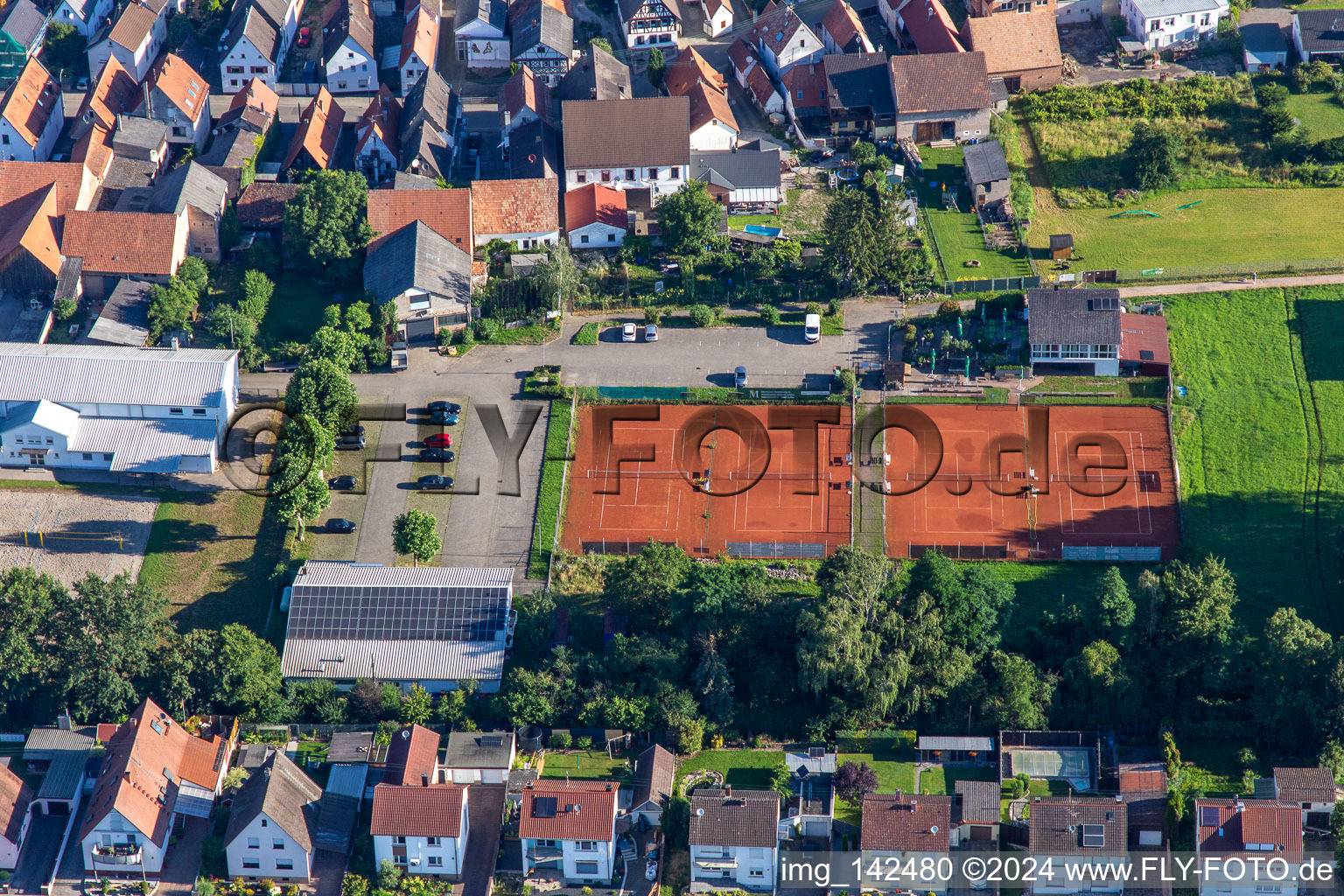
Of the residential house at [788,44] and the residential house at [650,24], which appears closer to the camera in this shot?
the residential house at [788,44]

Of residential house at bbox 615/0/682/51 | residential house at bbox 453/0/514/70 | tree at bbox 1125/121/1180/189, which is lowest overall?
tree at bbox 1125/121/1180/189

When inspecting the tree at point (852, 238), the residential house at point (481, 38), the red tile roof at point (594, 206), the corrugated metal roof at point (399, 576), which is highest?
the residential house at point (481, 38)

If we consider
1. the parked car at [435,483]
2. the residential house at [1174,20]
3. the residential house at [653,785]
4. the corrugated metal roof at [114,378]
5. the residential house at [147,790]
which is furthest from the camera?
the residential house at [1174,20]

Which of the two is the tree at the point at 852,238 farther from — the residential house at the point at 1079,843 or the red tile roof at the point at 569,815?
the red tile roof at the point at 569,815

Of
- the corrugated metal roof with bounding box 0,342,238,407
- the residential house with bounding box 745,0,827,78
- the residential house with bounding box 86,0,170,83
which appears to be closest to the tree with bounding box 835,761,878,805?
the corrugated metal roof with bounding box 0,342,238,407

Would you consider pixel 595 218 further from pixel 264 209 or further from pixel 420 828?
pixel 420 828

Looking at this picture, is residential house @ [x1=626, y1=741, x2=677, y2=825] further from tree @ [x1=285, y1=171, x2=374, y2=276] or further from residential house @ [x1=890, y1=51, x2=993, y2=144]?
residential house @ [x1=890, y1=51, x2=993, y2=144]

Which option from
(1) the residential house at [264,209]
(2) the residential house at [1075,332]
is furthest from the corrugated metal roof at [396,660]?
(2) the residential house at [1075,332]
